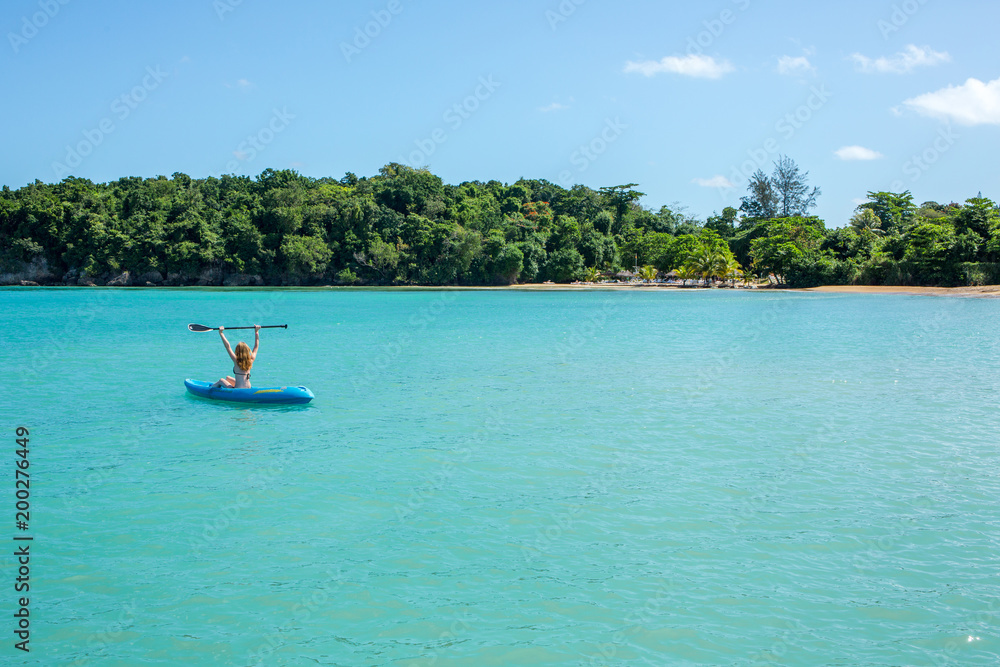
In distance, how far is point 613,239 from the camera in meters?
80.8

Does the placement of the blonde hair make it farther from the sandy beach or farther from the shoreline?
the sandy beach

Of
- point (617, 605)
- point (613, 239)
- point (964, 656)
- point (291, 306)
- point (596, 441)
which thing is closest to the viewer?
point (964, 656)

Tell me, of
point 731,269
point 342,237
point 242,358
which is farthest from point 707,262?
point 242,358

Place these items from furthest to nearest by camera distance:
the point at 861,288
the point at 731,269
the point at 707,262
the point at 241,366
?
the point at 707,262 → the point at 731,269 → the point at 861,288 → the point at 241,366

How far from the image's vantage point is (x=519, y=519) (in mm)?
7559

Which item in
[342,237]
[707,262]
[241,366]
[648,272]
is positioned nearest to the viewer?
[241,366]

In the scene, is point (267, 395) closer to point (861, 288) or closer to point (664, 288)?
point (861, 288)

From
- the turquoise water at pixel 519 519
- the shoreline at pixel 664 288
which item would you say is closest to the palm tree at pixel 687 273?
the shoreline at pixel 664 288

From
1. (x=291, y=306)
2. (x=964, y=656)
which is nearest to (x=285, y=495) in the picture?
(x=964, y=656)

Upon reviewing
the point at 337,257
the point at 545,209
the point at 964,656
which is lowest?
the point at 964,656

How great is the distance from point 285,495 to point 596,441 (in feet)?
15.2

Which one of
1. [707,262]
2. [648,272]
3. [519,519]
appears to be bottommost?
[519,519]

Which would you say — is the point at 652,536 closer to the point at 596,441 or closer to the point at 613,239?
the point at 596,441

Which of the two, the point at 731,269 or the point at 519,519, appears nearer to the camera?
the point at 519,519
